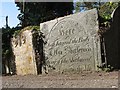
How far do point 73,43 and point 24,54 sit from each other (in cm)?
309

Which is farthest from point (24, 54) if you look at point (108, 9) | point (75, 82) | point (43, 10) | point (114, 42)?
point (108, 9)

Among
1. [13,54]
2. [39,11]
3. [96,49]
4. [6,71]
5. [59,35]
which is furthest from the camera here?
[39,11]

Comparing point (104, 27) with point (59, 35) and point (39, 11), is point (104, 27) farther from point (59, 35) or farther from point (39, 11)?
point (39, 11)

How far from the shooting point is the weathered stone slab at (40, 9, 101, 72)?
11.5 metres

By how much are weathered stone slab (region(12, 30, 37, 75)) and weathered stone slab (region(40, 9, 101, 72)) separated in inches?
35.0

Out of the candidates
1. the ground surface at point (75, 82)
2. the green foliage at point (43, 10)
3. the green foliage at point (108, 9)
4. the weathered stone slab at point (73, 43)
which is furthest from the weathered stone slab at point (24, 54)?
the green foliage at point (43, 10)

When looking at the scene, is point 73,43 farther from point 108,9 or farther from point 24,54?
point 108,9

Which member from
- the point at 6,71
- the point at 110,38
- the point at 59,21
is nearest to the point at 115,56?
the point at 110,38

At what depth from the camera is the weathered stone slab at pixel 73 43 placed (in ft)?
37.8

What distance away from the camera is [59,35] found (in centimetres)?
1252

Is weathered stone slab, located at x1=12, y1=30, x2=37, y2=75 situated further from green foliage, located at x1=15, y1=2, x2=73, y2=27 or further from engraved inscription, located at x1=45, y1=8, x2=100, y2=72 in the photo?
green foliage, located at x1=15, y1=2, x2=73, y2=27

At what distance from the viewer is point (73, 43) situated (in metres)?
12.0

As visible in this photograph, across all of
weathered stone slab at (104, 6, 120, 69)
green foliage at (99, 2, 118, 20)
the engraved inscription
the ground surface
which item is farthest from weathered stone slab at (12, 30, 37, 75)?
the ground surface

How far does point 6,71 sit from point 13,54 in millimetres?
1598
